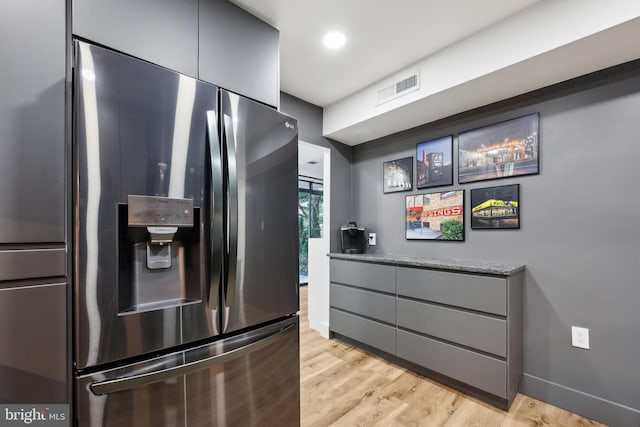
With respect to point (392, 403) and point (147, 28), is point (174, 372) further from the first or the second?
point (392, 403)

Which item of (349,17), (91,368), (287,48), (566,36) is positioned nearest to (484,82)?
(566,36)

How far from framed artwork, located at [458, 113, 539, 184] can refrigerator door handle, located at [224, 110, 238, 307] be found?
2145mm

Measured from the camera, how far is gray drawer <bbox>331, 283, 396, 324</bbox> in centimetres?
253

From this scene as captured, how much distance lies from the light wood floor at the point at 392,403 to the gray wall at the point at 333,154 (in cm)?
131

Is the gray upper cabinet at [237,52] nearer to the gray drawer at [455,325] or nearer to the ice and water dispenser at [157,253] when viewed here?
the ice and water dispenser at [157,253]

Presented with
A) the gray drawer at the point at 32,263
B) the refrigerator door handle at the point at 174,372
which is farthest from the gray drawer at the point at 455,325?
the gray drawer at the point at 32,263

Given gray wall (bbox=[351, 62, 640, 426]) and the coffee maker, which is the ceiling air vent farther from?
the coffee maker

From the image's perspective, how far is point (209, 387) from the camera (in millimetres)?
1119

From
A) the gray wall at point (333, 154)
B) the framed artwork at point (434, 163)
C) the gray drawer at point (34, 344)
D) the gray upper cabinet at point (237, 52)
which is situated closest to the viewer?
the gray drawer at point (34, 344)

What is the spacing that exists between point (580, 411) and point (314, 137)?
3.11 meters

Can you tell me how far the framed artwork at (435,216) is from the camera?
2.56m

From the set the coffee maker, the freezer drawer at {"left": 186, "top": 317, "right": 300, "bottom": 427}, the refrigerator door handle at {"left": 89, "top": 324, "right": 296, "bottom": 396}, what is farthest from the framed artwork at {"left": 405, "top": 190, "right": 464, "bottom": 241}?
the refrigerator door handle at {"left": 89, "top": 324, "right": 296, "bottom": 396}

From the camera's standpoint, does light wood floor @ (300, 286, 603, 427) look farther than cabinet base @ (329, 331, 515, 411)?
No

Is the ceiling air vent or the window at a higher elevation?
the ceiling air vent
